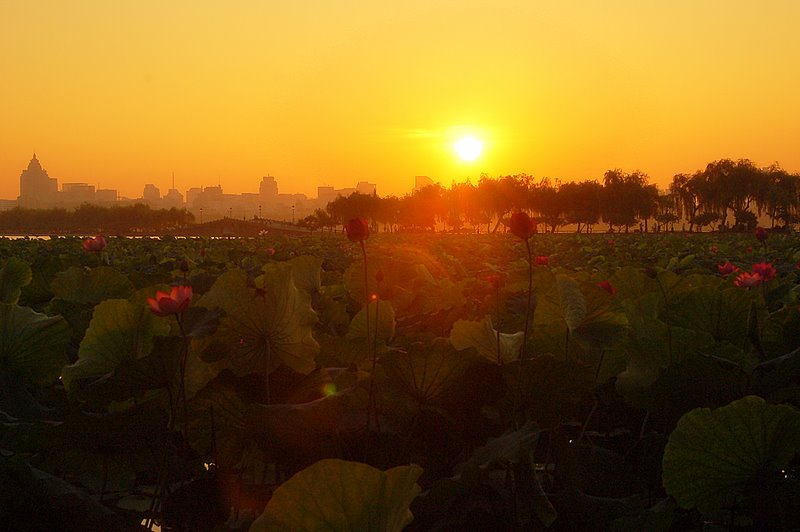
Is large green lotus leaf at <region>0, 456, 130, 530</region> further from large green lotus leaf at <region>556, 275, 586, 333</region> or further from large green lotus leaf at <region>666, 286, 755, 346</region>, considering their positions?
large green lotus leaf at <region>666, 286, 755, 346</region>

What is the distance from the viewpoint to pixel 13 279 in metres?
1.88

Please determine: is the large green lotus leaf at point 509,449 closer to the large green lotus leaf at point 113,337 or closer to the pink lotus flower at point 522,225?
the pink lotus flower at point 522,225

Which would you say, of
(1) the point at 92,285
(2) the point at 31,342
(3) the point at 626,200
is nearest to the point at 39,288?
(1) the point at 92,285

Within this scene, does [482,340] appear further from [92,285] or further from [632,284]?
[92,285]

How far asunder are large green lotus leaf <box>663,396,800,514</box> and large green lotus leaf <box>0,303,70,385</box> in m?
0.93

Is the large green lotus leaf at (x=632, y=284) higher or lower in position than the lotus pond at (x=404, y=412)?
higher

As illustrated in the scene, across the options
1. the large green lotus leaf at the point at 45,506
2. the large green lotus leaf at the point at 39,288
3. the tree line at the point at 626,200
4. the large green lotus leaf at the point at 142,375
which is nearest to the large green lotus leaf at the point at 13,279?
the large green lotus leaf at the point at 39,288

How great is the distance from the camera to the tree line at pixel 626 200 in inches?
3423

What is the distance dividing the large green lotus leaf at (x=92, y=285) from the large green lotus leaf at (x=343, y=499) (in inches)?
54.0

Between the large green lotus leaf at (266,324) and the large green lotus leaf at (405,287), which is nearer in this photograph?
the large green lotus leaf at (266,324)

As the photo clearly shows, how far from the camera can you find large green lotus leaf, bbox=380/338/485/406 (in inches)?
40.3

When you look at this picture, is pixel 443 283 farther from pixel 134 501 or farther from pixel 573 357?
pixel 134 501

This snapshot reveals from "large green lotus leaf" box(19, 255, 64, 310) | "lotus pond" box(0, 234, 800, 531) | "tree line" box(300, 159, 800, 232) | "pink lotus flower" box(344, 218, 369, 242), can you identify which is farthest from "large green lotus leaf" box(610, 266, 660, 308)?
"tree line" box(300, 159, 800, 232)

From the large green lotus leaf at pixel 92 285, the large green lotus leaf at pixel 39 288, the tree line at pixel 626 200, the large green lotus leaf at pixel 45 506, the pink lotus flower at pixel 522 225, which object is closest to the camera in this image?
the large green lotus leaf at pixel 45 506
